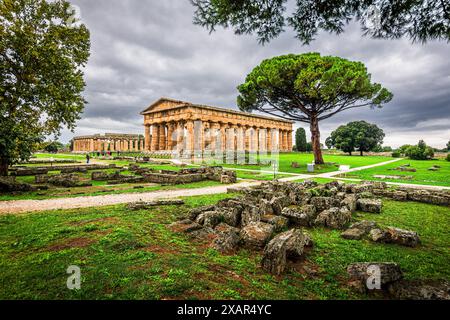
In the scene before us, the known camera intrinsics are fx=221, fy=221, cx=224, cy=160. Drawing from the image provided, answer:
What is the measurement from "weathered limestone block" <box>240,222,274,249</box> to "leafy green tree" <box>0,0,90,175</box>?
501 inches

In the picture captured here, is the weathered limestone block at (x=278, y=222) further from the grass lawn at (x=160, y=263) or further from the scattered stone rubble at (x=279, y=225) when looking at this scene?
the grass lawn at (x=160, y=263)

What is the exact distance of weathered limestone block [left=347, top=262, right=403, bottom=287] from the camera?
9.41 feet

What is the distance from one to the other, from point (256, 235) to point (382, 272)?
6.58 feet

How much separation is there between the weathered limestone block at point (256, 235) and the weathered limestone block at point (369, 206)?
4.75 metres

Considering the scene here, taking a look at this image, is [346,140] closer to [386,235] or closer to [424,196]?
[424,196]

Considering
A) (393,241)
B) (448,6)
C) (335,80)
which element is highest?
(335,80)

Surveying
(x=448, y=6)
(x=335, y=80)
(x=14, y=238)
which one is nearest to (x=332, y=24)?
(x=448, y=6)

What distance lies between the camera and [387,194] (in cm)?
987

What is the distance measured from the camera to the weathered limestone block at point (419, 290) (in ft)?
8.11

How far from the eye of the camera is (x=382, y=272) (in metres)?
2.91

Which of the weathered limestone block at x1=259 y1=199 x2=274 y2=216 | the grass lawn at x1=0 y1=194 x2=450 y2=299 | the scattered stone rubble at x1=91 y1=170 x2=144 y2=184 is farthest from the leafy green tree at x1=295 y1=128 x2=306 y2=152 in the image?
the weathered limestone block at x1=259 y1=199 x2=274 y2=216
